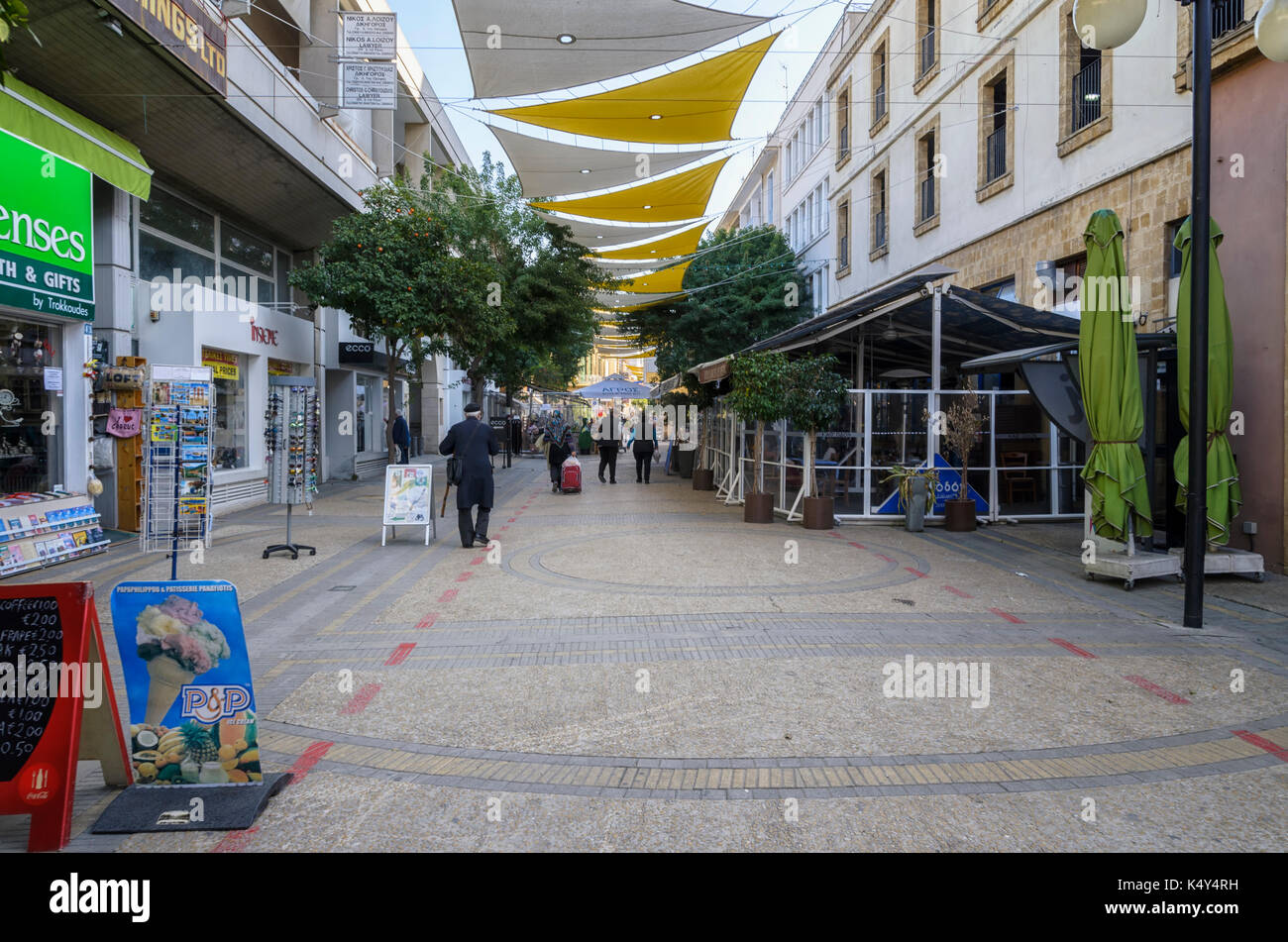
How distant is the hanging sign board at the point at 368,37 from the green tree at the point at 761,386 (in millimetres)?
7124

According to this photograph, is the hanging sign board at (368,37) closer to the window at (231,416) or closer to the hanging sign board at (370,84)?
the hanging sign board at (370,84)

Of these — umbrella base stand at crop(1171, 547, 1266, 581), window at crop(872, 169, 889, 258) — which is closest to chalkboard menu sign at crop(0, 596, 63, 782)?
umbrella base stand at crop(1171, 547, 1266, 581)

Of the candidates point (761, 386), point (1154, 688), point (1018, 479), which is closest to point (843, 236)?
point (1018, 479)

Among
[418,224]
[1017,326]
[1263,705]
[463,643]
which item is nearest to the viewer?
[1263,705]

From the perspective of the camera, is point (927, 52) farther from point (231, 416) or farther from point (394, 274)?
point (231, 416)

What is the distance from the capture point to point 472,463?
35.2 ft

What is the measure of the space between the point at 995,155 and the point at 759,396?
856 cm

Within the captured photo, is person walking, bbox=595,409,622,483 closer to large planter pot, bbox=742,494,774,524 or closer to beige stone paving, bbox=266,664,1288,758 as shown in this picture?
large planter pot, bbox=742,494,774,524

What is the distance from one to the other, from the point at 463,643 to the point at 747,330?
82.3 feet

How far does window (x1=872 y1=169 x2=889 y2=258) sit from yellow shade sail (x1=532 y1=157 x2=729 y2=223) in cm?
488

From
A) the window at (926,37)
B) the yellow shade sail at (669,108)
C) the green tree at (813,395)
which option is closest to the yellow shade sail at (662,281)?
the window at (926,37)

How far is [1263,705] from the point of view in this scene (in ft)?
16.3
